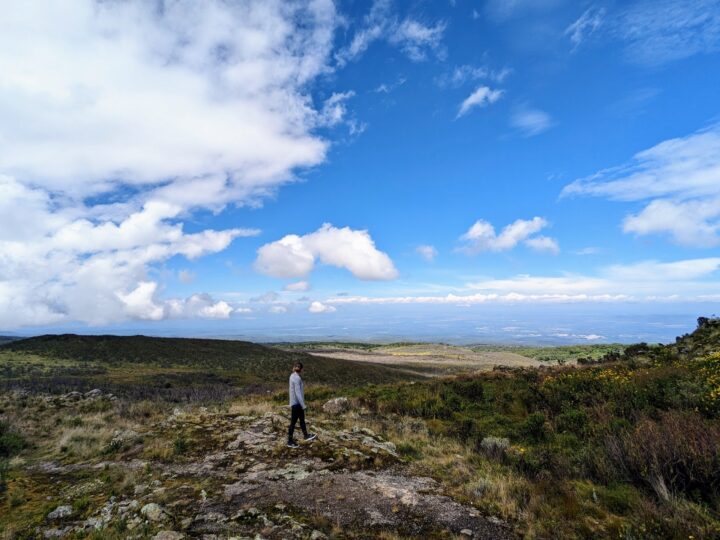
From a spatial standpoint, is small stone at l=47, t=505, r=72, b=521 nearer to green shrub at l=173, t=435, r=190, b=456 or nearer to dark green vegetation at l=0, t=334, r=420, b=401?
green shrub at l=173, t=435, r=190, b=456

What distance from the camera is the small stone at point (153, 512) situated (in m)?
6.61

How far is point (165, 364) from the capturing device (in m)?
49.2

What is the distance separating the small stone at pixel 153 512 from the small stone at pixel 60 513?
1.63 m

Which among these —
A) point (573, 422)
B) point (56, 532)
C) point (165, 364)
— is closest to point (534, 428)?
point (573, 422)

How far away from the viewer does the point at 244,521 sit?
646cm

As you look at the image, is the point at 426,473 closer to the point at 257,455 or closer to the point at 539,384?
the point at 257,455

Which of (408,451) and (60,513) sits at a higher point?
(60,513)

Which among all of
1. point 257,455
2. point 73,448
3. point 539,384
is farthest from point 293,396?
point 539,384

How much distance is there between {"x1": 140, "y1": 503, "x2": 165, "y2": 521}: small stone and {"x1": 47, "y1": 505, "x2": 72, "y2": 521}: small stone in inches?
64.3

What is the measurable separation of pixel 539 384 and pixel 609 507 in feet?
39.8

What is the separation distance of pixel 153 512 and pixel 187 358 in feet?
171

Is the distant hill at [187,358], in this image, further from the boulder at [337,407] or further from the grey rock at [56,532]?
the grey rock at [56,532]

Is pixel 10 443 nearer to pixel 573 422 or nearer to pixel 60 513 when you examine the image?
pixel 60 513

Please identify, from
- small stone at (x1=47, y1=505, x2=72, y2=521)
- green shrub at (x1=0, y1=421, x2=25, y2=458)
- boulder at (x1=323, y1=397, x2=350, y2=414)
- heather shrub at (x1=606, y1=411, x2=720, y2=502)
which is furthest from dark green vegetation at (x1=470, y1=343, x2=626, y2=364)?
green shrub at (x1=0, y1=421, x2=25, y2=458)
